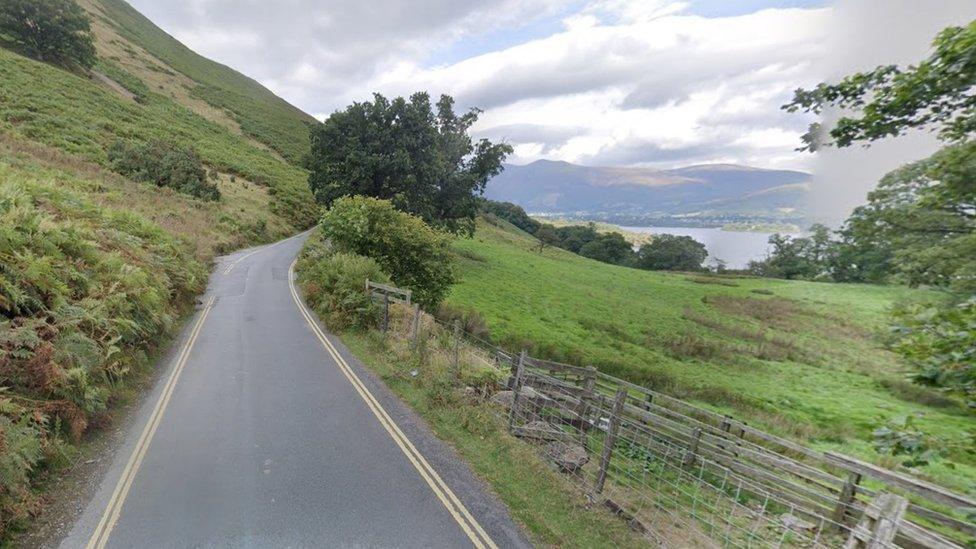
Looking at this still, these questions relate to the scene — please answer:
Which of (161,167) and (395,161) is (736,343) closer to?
(395,161)

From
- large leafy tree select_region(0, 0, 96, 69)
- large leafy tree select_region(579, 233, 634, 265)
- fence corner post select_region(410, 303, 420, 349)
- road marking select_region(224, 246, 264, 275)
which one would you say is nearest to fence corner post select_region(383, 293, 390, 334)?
fence corner post select_region(410, 303, 420, 349)

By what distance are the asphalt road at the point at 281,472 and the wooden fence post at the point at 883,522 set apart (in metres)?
4.15

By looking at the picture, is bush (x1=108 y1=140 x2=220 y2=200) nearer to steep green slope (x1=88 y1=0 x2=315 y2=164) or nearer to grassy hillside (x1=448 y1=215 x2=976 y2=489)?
grassy hillside (x1=448 y1=215 x2=976 y2=489)

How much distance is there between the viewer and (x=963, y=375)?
12.5ft

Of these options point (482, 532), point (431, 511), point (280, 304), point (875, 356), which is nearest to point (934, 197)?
point (482, 532)

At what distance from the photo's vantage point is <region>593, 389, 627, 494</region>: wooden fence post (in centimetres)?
771

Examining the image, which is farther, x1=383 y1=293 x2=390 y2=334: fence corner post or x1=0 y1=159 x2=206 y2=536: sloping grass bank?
x1=383 y1=293 x2=390 y2=334: fence corner post

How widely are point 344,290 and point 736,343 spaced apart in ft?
81.1

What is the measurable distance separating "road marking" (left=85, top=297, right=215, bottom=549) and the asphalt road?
2 cm

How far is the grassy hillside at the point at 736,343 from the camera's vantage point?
18078 mm

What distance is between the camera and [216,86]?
9406 cm

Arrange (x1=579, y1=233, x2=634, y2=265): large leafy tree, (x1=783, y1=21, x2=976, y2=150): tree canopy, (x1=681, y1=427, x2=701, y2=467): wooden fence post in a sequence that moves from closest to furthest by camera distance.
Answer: (x1=783, y1=21, x2=976, y2=150): tree canopy < (x1=681, y1=427, x2=701, y2=467): wooden fence post < (x1=579, y1=233, x2=634, y2=265): large leafy tree

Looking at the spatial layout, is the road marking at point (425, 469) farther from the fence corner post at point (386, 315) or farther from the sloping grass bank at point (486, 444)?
the fence corner post at point (386, 315)

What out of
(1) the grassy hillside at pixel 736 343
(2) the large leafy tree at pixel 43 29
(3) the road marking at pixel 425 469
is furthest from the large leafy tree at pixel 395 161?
(2) the large leafy tree at pixel 43 29
